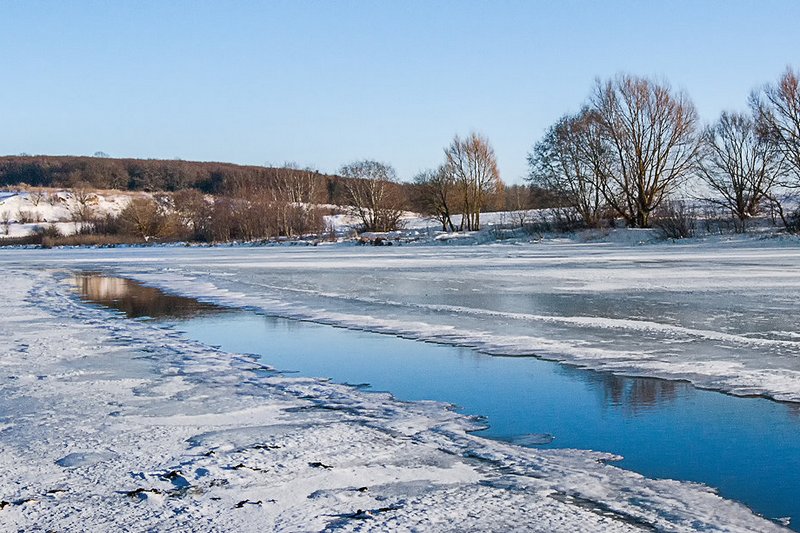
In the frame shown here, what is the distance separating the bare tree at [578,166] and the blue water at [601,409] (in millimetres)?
32587

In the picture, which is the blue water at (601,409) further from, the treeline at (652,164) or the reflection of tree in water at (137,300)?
the treeline at (652,164)

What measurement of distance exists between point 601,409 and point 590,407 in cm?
8

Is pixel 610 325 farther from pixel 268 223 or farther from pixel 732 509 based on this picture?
pixel 268 223

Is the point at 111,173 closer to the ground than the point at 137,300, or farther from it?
farther from it

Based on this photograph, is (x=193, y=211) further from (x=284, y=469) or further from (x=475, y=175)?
(x=284, y=469)

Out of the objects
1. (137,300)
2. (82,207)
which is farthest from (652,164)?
(82,207)

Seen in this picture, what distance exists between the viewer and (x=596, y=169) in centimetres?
3828

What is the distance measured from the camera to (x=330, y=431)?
4.41 metres

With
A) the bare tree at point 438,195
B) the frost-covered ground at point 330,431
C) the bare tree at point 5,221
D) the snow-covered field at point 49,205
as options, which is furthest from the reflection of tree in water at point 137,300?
the snow-covered field at point 49,205

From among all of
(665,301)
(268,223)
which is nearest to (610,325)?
(665,301)

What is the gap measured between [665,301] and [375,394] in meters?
6.87

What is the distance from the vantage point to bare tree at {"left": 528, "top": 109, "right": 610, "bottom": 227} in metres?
38.4

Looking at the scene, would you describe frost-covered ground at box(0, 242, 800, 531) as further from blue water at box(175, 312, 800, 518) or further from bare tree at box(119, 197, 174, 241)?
bare tree at box(119, 197, 174, 241)

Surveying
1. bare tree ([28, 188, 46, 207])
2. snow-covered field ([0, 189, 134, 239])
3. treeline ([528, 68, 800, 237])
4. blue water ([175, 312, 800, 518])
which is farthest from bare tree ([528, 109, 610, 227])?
bare tree ([28, 188, 46, 207])
